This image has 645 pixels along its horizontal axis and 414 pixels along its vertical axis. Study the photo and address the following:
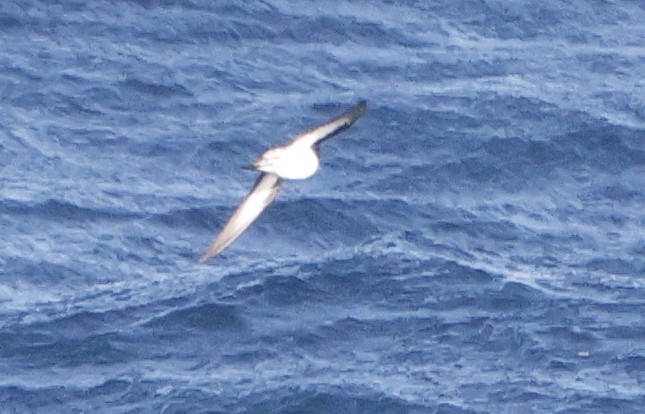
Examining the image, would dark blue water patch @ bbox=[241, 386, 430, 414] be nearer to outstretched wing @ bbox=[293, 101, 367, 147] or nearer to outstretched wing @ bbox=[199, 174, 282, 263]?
outstretched wing @ bbox=[199, 174, 282, 263]

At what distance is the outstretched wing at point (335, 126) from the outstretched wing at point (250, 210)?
816 mm

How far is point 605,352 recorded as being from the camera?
33000mm

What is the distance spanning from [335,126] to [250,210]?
171 centimetres

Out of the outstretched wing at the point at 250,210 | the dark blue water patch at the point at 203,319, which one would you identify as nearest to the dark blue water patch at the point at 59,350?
the dark blue water patch at the point at 203,319

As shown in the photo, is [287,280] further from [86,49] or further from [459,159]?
[86,49]

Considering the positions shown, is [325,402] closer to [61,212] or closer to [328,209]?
[328,209]

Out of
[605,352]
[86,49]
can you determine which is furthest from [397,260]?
[86,49]

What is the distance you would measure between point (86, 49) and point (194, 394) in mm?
12739

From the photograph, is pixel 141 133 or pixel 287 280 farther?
pixel 141 133

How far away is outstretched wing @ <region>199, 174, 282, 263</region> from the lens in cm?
2530

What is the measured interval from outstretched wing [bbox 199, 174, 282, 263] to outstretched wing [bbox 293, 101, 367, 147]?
2.68ft

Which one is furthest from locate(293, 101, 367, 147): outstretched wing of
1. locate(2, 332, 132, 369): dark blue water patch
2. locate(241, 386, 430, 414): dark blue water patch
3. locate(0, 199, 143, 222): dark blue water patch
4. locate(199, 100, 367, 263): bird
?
locate(0, 199, 143, 222): dark blue water patch

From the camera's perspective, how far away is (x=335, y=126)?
25.0m

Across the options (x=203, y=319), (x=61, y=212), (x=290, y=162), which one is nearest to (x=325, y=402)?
(x=203, y=319)
